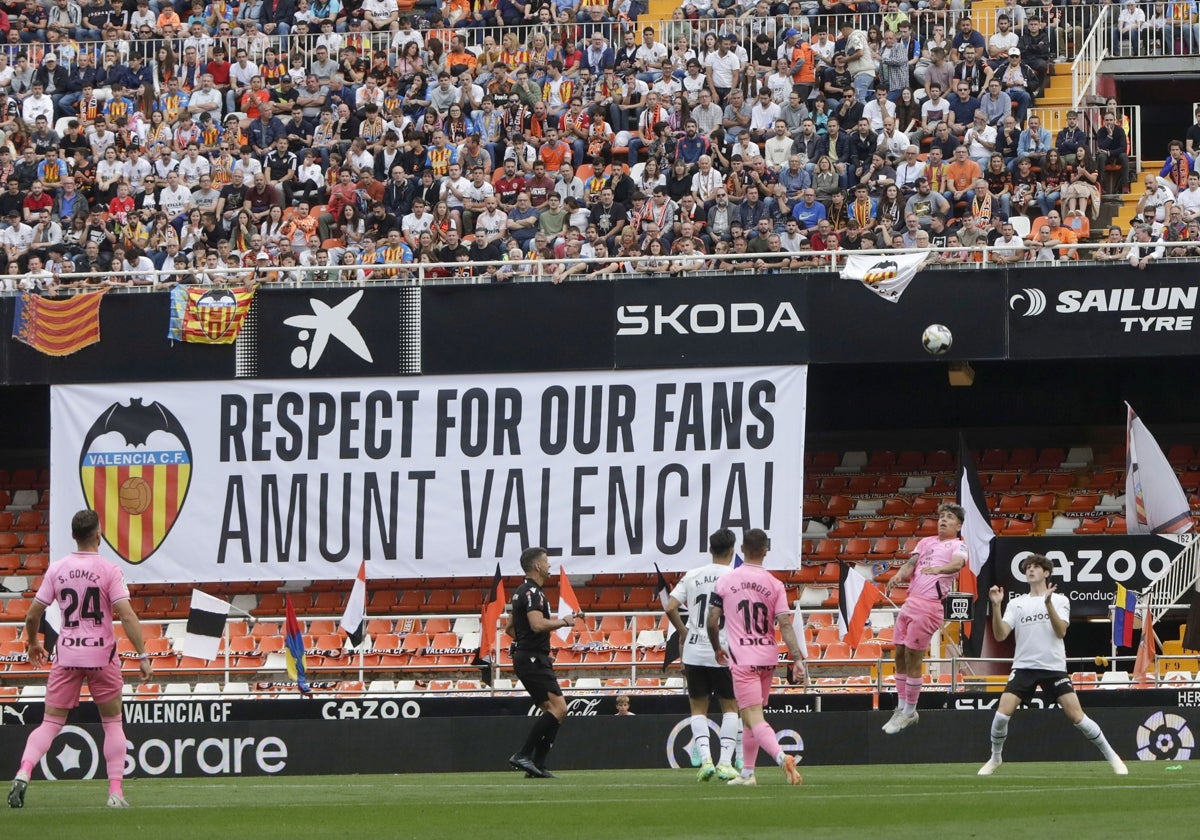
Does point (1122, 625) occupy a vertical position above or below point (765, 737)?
above

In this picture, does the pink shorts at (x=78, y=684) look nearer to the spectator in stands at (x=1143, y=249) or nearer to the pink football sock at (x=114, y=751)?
the pink football sock at (x=114, y=751)

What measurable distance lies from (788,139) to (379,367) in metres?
5.84

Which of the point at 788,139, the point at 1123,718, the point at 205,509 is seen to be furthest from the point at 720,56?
the point at 1123,718

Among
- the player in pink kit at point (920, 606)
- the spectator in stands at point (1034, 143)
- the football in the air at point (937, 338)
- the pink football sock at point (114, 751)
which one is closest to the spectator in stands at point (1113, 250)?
the spectator in stands at point (1034, 143)

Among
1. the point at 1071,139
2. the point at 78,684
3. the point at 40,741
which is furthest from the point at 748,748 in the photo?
the point at 1071,139

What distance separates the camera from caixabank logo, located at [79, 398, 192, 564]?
25.1m

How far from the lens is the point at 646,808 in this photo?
11727mm

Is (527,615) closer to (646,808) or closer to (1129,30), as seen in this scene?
(646,808)

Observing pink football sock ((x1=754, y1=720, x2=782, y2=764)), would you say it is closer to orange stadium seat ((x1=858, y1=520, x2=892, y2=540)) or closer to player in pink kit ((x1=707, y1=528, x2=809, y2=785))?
player in pink kit ((x1=707, y1=528, x2=809, y2=785))

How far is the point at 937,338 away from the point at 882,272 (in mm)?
997

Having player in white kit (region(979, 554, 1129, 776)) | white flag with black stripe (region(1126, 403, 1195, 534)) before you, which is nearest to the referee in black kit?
player in white kit (region(979, 554, 1129, 776))

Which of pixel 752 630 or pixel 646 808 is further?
pixel 752 630

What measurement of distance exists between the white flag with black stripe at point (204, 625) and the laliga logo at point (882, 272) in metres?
8.07

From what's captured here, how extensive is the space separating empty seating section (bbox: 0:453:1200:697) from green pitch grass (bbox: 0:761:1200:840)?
7.59 m
